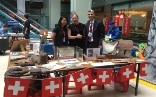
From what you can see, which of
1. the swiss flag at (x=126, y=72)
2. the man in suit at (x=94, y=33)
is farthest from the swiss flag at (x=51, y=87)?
the man in suit at (x=94, y=33)

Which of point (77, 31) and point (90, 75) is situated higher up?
point (77, 31)

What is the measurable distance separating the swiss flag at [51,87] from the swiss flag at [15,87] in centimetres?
23

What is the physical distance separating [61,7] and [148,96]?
1445cm

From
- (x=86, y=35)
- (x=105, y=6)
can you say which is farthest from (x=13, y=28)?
(x=86, y=35)

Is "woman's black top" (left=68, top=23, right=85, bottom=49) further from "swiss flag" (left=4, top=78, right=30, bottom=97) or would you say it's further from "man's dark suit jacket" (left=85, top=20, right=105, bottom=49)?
"swiss flag" (left=4, top=78, right=30, bottom=97)

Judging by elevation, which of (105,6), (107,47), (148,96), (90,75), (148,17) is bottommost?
(148,96)

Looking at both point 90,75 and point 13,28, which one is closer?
point 90,75

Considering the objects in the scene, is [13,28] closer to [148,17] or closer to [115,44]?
[148,17]

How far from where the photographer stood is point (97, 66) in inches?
132

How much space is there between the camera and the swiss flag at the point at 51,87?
9.20 ft

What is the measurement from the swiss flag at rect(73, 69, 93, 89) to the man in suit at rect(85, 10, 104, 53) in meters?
1.42

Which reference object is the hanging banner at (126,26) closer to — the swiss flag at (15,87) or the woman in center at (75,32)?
the woman in center at (75,32)

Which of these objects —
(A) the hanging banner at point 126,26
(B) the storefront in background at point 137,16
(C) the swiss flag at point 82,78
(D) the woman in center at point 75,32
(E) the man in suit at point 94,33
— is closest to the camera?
(C) the swiss flag at point 82,78

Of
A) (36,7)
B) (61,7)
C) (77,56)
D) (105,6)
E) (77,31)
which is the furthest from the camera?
(36,7)
